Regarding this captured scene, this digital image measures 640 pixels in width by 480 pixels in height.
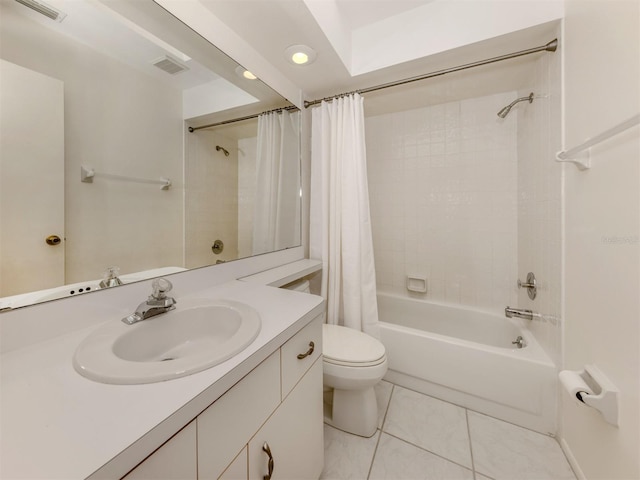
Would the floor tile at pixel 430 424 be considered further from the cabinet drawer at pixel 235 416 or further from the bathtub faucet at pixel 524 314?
the cabinet drawer at pixel 235 416

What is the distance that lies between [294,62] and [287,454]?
1872mm

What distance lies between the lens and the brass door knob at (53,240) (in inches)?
28.4

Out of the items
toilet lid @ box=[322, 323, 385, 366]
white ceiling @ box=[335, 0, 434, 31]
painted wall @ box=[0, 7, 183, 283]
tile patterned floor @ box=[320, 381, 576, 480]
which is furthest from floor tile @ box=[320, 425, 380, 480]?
white ceiling @ box=[335, 0, 434, 31]

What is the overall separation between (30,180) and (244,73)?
1.07 meters

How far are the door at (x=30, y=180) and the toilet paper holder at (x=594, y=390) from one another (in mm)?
1759

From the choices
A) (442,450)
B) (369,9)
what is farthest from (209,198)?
(442,450)

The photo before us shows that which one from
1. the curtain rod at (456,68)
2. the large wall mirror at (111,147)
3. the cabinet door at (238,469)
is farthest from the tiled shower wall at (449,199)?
the cabinet door at (238,469)

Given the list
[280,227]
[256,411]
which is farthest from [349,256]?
[256,411]

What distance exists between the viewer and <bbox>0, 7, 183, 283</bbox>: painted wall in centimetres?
74

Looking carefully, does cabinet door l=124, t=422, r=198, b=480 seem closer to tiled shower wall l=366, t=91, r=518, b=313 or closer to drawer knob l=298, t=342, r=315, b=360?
drawer knob l=298, t=342, r=315, b=360

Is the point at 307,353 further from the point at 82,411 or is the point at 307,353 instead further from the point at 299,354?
the point at 82,411

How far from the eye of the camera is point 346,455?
3.85 ft

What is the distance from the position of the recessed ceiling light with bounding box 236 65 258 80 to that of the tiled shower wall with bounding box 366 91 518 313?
129 centimetres

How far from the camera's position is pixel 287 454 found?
750mm
